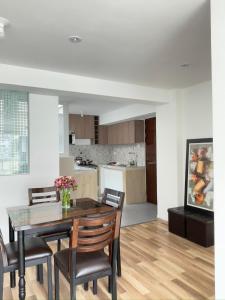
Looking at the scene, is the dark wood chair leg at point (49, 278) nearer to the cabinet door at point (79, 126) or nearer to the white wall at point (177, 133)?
the white wall at point (177, 133)

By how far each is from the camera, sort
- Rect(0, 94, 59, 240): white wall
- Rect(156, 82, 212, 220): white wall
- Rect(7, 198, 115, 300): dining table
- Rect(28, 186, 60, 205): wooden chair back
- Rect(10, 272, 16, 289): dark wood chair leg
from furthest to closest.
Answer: Rect(156, 82, 212, 220): white wall, Rect(0, 94, 59, 240): white wall, Rect(28, 186, 60, 205): wooden chair back, Rect(10, 272, 16, 289): dark wood chair leg, Rect(7, 198, 115, 300): dining table

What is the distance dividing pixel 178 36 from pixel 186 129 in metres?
2.21

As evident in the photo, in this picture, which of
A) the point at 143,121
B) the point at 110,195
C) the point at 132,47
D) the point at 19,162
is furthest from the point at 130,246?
the point at 143,121

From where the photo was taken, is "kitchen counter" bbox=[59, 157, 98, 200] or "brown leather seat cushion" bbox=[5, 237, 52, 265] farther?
"kitchen counter" bbox=[59, 157, 98, 200]

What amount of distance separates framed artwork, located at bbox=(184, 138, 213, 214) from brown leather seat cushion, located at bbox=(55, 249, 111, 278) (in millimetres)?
2175

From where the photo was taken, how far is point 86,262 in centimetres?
189

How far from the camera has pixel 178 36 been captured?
7.29 feet

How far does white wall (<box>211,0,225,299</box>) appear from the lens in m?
1.53

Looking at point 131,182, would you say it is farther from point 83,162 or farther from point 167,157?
point 83,162

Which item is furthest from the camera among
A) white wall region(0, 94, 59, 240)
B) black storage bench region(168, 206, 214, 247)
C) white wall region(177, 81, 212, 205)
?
white wall region(177, 81, 212, 205)

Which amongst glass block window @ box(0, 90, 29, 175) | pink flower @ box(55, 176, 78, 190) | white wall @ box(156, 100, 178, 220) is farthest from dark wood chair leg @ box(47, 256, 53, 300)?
white wall @ box(156, 100, 178, 220)

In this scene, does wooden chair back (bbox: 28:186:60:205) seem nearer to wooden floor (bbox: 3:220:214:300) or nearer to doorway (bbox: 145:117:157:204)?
wooden floor (bbox: 3:220:214:300)

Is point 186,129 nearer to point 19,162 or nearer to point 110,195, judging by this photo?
point 110,195

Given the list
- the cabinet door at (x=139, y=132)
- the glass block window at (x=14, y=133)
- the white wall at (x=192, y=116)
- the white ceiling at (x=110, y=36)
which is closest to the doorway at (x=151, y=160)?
the cabinet door at (x=139, y=132)
